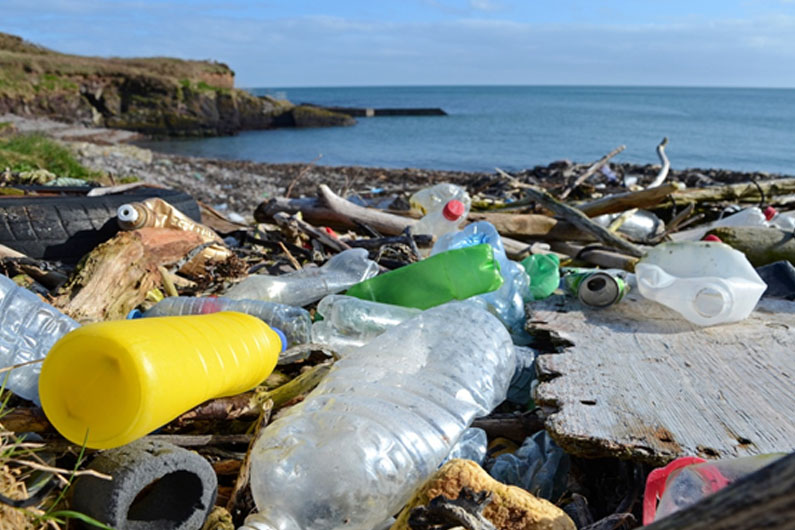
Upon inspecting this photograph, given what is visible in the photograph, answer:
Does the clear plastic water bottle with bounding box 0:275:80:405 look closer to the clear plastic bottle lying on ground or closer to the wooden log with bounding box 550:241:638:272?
the wooden log with bounding box 550:241:638:272

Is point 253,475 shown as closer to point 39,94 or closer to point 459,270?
point 459,270

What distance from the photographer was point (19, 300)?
1.81 meters

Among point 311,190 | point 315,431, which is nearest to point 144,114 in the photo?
point 311,190

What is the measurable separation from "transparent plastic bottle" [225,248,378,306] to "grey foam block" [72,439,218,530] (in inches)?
50.2

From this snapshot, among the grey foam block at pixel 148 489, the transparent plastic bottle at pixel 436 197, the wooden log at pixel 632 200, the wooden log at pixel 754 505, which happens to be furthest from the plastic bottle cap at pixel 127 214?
the wooden log at pixel 632 200

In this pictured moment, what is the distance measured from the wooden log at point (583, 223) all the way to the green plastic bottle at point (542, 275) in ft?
3.27

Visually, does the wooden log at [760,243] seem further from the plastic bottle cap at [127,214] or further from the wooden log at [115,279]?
the plastic bottle cap at [127,214]

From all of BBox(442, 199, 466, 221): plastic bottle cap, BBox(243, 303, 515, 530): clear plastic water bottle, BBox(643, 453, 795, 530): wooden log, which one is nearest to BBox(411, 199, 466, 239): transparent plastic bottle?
BBox(442, 199, 466, 221): plastic bottle cap

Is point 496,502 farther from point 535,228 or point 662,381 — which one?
point 535,228

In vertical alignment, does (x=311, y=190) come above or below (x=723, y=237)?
below

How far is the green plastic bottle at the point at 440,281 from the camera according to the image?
2492 mm

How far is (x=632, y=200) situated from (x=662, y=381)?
3.26 metres

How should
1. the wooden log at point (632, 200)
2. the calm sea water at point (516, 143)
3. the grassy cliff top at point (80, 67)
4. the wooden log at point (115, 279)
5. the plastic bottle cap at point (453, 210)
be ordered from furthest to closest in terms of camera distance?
1. the grassy cliff top at point (80, 67)
2. the calm sea water at point (516, 143)
3. the wooden log at point (632, 200)
4. the plastic bottle cap at point (453, 210)
5. the wooden log at point (115, 279)

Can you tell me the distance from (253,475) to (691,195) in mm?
4967
